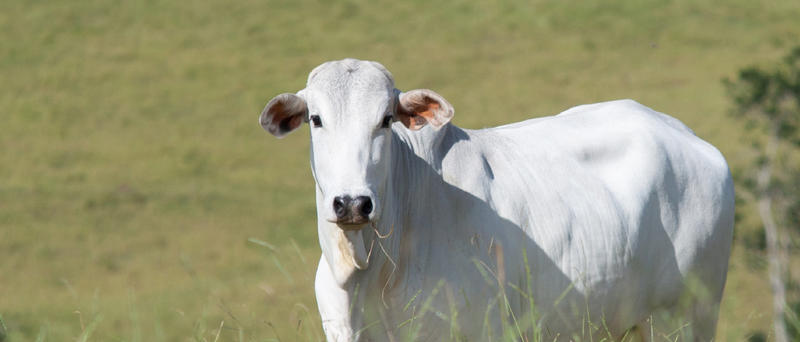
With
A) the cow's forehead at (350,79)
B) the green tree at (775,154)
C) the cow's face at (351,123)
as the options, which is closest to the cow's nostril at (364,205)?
the cow's face at (351,123)

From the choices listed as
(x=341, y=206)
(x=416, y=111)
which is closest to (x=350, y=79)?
(x=416, y=111)

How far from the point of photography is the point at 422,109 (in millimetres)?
5496

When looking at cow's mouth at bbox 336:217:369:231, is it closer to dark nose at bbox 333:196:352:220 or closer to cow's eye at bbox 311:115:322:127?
dark nose at bbox 333:196:352:220

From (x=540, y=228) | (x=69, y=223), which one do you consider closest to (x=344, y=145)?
(x=540, y=228)

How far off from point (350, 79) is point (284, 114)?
0.46 m

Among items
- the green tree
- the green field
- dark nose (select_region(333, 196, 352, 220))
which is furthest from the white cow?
the green tree

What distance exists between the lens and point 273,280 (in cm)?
3306

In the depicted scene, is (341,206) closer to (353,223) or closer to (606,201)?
(353,223)

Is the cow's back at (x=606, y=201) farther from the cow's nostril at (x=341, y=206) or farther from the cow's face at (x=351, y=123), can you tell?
the cow's nostril at (x=341, y=206)

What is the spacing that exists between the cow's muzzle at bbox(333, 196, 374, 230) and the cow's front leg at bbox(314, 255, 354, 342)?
2.55ft

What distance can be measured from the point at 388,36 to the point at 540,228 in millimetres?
50560

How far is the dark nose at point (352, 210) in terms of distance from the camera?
4.69 metres

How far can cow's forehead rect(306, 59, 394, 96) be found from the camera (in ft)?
17.1

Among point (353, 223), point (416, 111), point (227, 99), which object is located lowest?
point (227, 99)
